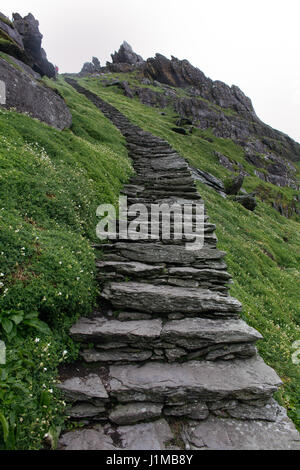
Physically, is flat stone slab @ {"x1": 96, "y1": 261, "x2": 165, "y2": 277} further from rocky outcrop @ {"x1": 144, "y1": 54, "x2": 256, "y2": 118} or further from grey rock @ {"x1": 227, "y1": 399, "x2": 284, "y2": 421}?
rocky outcrop @ {"x1": 144, "y1": 54, "x2": 256, "y2": 118}

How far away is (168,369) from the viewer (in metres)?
7.06

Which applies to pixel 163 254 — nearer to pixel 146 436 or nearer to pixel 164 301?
pixel 164 301

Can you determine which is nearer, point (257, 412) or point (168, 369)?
point (257, 412)

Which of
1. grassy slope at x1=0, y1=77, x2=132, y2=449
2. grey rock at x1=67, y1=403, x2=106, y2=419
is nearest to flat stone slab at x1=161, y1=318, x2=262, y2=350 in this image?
grey rock at x1=67, y1=403, x2=106, y2=419

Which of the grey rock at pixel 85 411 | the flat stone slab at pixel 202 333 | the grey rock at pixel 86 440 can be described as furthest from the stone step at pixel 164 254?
the grey rock at pixel 86 440

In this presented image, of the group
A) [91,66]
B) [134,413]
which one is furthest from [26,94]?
[91,66]

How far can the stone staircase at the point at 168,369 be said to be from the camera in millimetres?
5934

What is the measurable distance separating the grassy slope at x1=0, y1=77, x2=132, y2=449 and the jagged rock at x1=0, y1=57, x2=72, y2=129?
7.44 feet

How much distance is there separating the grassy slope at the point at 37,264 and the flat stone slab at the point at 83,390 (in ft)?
1.03

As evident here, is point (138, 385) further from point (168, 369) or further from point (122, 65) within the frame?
point (122, 65)

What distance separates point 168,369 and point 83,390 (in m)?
2.19

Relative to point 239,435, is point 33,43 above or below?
above
